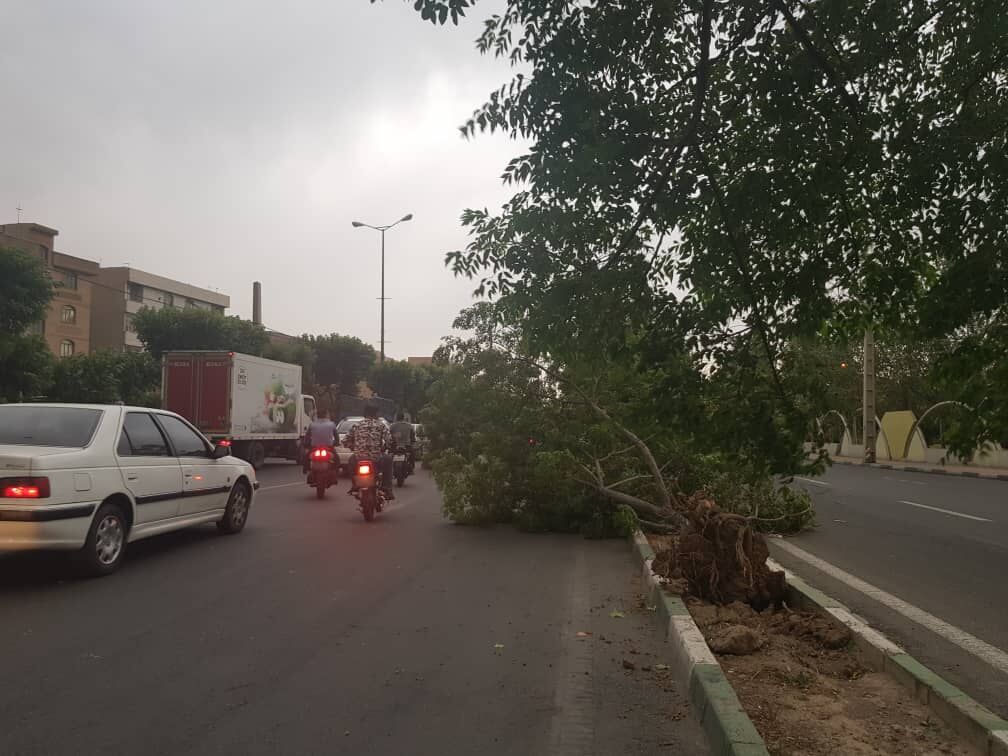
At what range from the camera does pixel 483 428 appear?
12242mm

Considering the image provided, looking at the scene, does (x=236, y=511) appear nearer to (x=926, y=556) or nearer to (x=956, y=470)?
(x=926, y=556)

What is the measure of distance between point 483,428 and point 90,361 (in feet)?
86.3

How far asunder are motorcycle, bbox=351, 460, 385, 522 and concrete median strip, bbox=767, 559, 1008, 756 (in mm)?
7560

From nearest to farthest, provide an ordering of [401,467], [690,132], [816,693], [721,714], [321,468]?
[721,714] < [816,693] < [690,132] < [321,468] < [401,467]

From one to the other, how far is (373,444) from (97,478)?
5.30 meters

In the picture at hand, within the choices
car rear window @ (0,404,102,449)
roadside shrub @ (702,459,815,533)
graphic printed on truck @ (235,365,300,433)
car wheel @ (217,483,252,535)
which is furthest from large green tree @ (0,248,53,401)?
roadside shrub @ (702,459,815,533)

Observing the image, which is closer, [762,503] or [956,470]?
[762,503]

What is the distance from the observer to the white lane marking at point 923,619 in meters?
5.54

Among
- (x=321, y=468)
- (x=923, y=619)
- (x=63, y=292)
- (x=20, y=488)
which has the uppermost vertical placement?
(x=63, y=292)

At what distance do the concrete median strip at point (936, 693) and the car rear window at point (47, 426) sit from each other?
→ 6589mm

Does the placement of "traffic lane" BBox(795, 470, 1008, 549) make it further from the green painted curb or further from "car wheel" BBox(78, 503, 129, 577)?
"car wheel" BBox(78, 503, 129, 577)

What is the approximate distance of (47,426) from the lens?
7.75 m

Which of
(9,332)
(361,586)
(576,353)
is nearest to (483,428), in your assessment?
(361,586)

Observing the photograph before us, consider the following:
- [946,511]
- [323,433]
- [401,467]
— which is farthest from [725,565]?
[401,467]
